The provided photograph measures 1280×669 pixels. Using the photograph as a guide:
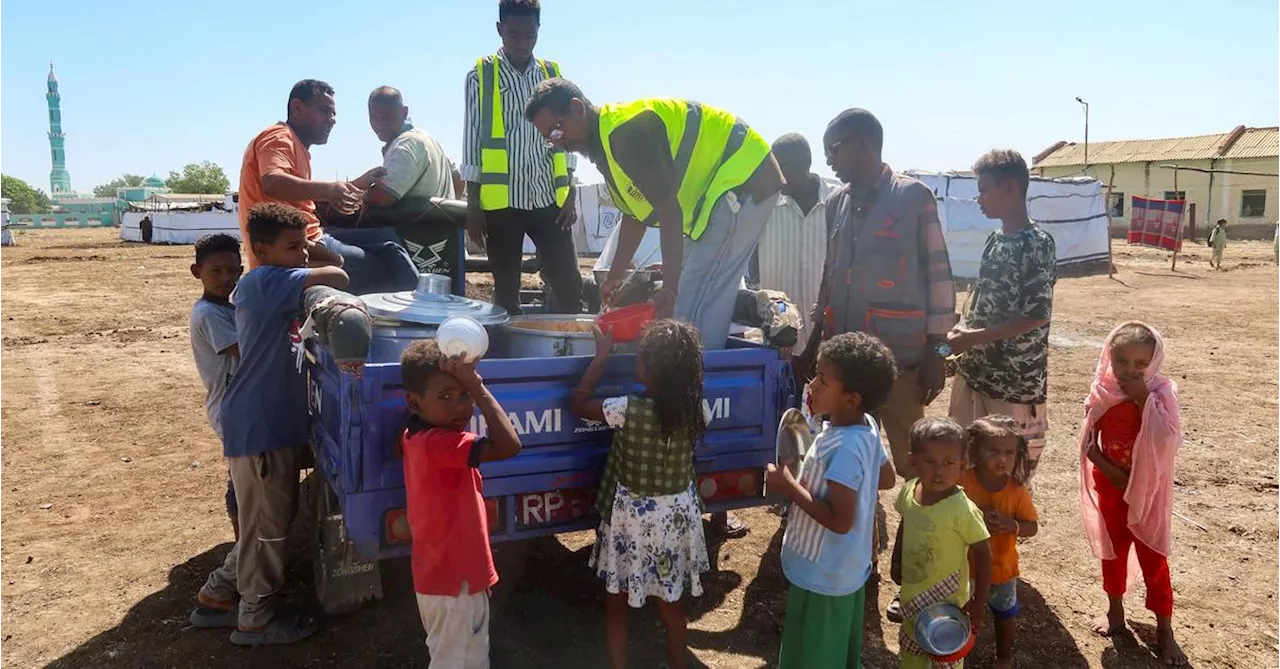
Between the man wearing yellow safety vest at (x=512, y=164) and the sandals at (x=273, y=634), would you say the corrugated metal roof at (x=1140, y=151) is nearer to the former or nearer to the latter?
the man wearing yellow safety vest at (x=512, y=164)

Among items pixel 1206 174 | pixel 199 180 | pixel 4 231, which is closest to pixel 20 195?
pixel 199 180

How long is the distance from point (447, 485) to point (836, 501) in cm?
113

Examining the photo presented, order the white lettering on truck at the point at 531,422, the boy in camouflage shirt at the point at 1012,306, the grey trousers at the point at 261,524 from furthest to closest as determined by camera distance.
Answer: the boy in camouflage shirt at the point at 1012,306 < the grey trousers at the point at 261,524 < the white lettering on truck at the point at 531,422

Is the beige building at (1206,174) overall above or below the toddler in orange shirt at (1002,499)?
above

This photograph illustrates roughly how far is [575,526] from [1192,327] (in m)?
11.4

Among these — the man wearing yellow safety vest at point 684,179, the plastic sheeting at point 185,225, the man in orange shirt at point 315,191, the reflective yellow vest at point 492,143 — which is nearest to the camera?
the man wearing yellow safety vest at point 684,179

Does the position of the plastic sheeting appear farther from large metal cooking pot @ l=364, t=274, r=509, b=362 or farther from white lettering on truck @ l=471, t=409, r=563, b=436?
white lettering on truck @ l=471, t=409, r=563, b=436

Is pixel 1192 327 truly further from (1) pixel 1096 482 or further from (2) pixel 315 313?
(2) pixel 315 313

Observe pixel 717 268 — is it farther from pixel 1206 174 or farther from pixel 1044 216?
pixel 1206 174

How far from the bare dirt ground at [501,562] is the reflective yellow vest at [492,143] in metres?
1.76

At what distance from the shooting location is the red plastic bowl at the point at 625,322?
287 centimetres

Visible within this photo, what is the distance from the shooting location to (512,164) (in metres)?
4.26

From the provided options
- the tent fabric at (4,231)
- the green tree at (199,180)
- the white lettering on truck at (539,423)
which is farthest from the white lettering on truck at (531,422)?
the green tree at (199,180)

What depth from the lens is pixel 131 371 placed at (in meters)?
8.47
